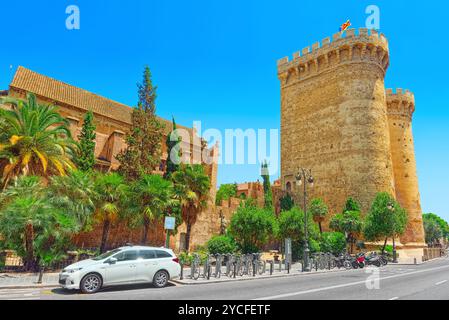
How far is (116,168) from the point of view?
3088 centimetres

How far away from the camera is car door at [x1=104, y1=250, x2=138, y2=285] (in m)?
11.1

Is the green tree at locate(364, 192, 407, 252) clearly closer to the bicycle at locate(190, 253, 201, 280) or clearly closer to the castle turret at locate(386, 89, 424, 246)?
the castle turret at locate(386, 89, 424, 246)

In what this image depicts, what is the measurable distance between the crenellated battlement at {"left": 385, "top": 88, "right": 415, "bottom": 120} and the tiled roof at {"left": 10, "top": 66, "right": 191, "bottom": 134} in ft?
124

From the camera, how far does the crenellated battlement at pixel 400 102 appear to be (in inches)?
1864

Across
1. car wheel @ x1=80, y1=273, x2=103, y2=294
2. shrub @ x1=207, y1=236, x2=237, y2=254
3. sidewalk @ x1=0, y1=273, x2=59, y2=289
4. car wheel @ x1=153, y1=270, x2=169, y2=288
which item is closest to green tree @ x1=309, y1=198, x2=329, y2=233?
shrub @ x1=207, y1=236, x2=237, y2=254

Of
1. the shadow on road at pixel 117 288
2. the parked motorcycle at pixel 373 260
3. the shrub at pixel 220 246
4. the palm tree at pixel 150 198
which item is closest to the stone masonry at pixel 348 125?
the parked motorcycle at pixel 373 260

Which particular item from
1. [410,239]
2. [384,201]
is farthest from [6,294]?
[410,239]

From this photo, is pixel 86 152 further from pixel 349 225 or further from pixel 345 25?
pixel 345 25

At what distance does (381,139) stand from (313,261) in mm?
23259

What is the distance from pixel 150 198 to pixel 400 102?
41060 mm

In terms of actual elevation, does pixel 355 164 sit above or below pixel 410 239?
above

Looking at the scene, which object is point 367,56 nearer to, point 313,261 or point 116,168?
point 313,261

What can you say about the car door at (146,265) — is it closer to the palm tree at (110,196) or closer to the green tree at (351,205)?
the palm tree at (110,196)

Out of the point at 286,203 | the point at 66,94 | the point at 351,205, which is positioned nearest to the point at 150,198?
the point at 66,94
